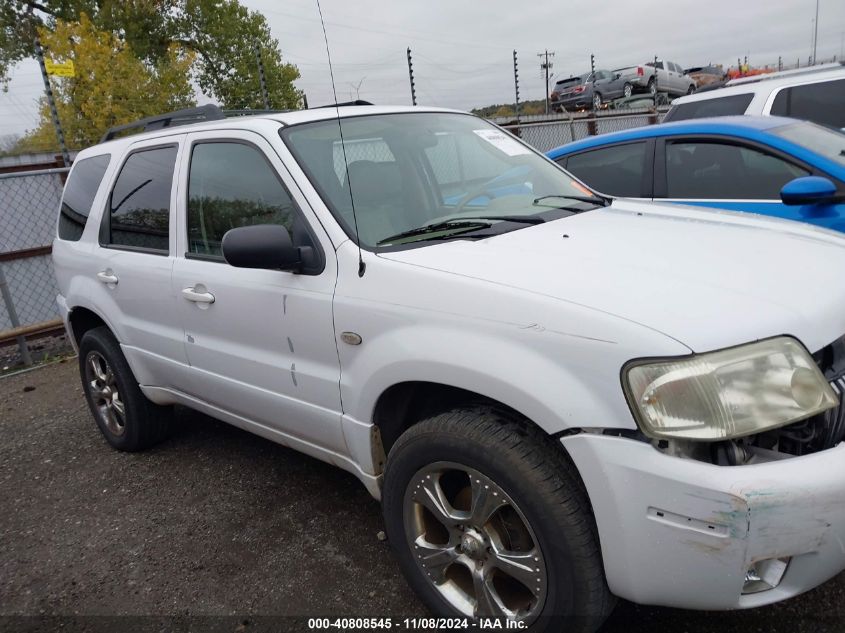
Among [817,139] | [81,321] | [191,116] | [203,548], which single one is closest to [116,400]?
[81,321]

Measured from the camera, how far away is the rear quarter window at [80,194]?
13.5ft

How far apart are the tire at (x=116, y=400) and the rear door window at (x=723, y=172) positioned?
369 cm

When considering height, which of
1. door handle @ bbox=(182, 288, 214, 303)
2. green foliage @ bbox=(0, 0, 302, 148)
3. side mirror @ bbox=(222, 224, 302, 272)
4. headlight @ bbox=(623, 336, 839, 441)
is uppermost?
green foliage @ bbox=(0, 0, 302, 148)

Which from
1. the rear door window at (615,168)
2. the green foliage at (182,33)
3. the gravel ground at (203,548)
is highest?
the green foliage at (182,33)

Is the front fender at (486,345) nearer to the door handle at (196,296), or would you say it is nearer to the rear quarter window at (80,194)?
the door handle at (196,296)

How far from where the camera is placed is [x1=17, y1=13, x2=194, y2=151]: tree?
14930mm

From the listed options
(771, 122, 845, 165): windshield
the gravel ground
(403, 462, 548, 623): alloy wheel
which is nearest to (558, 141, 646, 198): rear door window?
(771, 122, 845, 165): windshield

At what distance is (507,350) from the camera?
1973 mm

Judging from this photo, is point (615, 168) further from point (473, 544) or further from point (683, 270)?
point (473, 544)

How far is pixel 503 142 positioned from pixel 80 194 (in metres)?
2.71

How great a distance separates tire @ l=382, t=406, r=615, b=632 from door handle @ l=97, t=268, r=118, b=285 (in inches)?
88.5

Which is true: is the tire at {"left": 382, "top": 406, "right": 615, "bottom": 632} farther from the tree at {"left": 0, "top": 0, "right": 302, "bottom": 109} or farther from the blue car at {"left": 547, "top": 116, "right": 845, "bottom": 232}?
the tree at {"left": 0, "top": 0, "right": 302, "bottom": 109}

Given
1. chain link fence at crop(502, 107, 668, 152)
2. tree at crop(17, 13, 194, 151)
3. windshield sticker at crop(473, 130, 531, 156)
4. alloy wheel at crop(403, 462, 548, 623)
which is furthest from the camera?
tree at crop(17, 13, 194, 151)

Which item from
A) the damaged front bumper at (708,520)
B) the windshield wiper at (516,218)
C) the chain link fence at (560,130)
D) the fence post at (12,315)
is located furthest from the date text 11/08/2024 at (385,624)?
the chain link fence at (560,130)
